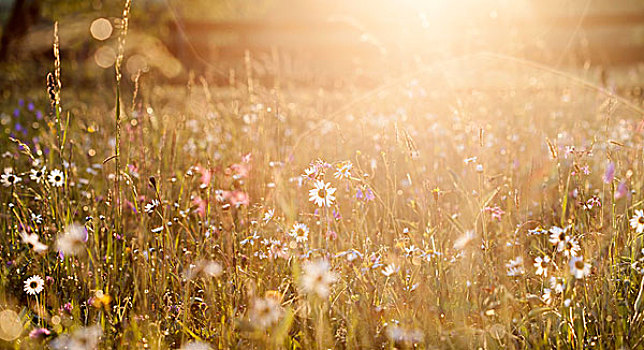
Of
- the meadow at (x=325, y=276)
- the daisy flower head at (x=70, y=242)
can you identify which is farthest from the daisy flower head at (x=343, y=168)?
the daisy flower head at (x=70, y=242)

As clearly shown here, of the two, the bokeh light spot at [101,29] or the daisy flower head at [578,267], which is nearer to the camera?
the daisy flower head at [578,267]

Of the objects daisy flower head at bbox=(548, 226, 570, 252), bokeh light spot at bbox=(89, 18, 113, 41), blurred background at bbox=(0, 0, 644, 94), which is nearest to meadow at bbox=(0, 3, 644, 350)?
daisy flower head at bbox=(548, 226, 570, 252)

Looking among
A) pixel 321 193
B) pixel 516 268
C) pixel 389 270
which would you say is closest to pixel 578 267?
pixel 516 268

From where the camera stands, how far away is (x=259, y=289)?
1.88 meters

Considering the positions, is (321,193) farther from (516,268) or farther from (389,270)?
(516,268)

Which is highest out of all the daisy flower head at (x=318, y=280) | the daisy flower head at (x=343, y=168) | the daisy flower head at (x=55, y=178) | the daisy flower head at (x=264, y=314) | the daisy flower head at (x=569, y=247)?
the daisy flower head at (x=55, y=178)

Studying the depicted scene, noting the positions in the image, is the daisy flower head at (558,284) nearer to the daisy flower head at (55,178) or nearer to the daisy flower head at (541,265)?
the daisy flower head at (541,265)

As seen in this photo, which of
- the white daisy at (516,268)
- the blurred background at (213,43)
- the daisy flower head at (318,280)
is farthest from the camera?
the blurred background at (213,43)

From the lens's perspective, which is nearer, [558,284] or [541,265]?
[558,284]

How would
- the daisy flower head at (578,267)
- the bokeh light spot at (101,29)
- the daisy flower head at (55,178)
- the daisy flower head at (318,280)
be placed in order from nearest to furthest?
the daisy flower head at (578,267), the daisy flower head at (318,280), the daisy flower head at (55,178), the bokeh light spot at (101,29)

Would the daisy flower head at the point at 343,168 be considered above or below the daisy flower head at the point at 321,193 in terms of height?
above

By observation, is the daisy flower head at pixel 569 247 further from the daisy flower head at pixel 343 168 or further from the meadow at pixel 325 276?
the daisy flower head at pixel 343 168

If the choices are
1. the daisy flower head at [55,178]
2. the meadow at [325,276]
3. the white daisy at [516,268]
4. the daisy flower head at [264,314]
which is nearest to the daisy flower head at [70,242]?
the meadow at [325,276]

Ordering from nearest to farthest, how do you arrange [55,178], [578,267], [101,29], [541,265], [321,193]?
[578,267], [541,265], [321,193], [55,178], [101,29]
